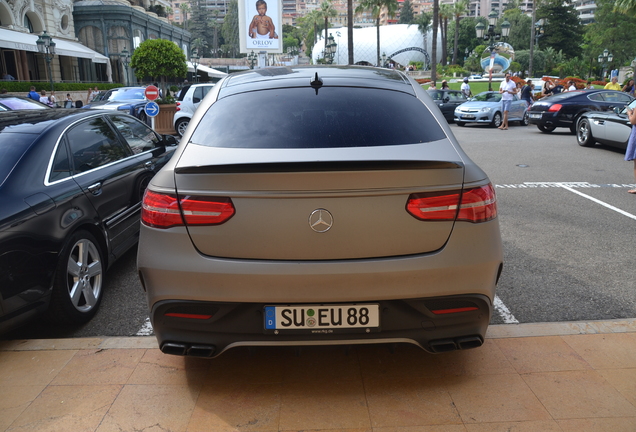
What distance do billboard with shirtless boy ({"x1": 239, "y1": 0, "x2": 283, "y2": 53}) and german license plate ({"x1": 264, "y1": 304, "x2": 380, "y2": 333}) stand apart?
55519 mm

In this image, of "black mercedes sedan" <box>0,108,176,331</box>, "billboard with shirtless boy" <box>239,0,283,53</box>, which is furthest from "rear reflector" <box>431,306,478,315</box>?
"billboard with shirtless boy" <box>239,0,283,53</box>

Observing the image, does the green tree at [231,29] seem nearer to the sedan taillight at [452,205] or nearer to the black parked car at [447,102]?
the black parked car at [447,102]

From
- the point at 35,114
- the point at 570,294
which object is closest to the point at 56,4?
the point at 35,114

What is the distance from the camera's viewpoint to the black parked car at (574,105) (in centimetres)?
1705

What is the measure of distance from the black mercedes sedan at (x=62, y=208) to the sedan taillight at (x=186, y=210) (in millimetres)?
1176

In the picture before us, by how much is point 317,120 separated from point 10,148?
2295 mm

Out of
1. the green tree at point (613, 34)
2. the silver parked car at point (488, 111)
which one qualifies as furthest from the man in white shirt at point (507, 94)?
the green tree at point (613, 34)

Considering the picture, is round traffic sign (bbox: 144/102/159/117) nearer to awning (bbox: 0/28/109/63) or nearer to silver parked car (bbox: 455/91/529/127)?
silver parked car (bbox: 455/91/529/127)

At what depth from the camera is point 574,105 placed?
17203 millimetres

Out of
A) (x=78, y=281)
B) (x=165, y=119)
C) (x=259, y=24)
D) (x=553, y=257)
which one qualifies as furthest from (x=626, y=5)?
(x=78, y=281)

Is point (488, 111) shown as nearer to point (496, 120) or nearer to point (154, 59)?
point (496, 120)

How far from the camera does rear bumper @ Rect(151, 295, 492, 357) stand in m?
2.56

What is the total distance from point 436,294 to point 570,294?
2315 mm

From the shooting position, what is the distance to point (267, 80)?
11.5ft
